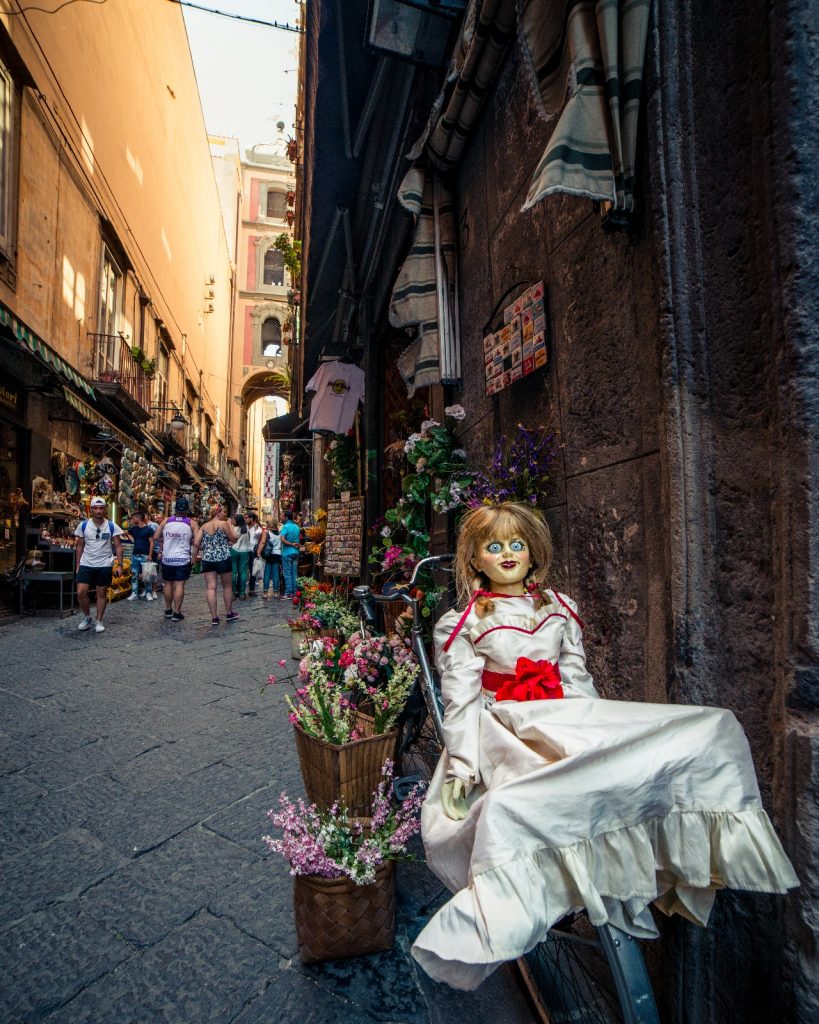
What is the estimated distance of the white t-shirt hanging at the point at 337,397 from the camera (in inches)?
293

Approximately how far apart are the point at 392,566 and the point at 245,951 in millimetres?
2578

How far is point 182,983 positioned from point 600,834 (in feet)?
4.70

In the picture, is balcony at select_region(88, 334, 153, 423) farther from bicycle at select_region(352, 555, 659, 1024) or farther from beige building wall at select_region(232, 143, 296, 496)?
beige building wall at select_region(232, 143, 296, 496)

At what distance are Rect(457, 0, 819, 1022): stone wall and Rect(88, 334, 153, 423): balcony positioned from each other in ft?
40.5

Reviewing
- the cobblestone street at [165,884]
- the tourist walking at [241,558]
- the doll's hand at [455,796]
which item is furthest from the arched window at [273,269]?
the doll's hand at [455,796]

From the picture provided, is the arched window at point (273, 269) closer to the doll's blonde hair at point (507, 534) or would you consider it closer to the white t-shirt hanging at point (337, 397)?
the white t-shirt hanging at point (337, 397)

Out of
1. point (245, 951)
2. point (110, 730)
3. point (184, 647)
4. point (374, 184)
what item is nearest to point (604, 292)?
point (245, 951)

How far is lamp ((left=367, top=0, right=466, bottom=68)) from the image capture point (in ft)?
10.9

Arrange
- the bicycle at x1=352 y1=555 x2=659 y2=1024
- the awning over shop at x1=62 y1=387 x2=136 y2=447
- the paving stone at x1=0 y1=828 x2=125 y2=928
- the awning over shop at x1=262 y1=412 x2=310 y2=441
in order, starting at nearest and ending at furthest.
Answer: the bicycle at x1=352 y1=555 x2=659 y2=1024
the paving stone at x1=0 y1=828 x2=125 y2=928
the awning over shop at x1=62 y1=387 x2=136 y2=447
the awning over shop at x1=262 y1=412 x2=310 y2=441

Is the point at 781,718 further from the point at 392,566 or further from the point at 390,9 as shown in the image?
the point at 390,9

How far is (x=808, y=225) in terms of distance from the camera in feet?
4.32

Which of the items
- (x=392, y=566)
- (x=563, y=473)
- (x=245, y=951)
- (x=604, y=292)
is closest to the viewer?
(x=245, y=951)

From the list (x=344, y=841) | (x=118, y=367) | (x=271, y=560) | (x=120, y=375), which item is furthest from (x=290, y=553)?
(x=344, y=841)

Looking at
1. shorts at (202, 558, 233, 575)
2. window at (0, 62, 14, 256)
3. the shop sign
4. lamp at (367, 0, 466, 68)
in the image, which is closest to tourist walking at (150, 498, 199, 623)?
shorts at (202, 558, 233, 575)
